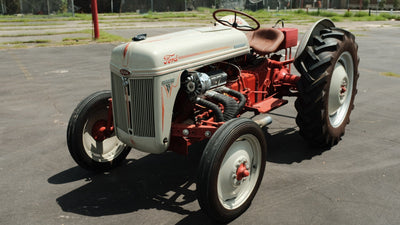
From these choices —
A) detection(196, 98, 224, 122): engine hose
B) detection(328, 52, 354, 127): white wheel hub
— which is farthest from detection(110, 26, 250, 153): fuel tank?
detection(328, 52, 354, 127): white wheel hub

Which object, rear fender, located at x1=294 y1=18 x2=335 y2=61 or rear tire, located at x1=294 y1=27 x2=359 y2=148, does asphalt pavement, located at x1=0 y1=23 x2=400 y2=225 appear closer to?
rear tire, located at x1=294 y1=27 x2=359 y2=148

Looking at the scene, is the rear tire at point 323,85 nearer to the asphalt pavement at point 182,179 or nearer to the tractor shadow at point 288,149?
Result: the tractor shadow at point 288,149

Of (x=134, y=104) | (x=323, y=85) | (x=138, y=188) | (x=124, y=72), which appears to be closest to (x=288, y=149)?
(x=323, y=85)

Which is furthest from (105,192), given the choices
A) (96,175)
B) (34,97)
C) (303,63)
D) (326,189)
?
(34,97)

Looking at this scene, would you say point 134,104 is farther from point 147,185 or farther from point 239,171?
point 239,171

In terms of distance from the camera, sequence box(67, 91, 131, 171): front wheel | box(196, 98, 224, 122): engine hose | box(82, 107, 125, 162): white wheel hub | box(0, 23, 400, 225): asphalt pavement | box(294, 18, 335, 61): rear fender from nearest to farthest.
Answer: box(0, 23, 400, 225): asphalt pavement
box(196, 98, 224, 122): engine hose
box(67, 91, 131, 171): front wheel
box(82, 107, 125, 162): white wheel hub
box(294, 18, 335, 61): rear fender

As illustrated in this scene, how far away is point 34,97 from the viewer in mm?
7926

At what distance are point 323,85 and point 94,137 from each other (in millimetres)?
2762

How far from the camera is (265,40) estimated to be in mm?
5477

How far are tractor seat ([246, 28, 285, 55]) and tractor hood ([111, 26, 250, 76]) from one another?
57cm

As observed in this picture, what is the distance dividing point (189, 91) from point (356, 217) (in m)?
1.97

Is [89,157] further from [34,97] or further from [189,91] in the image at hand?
[34,97]

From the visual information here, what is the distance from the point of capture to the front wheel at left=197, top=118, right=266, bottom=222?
A: 3.41m

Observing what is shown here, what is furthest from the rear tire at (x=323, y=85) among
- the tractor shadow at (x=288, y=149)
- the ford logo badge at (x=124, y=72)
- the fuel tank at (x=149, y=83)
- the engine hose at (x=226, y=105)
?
the ford logo badge at (x=124, y=72)
